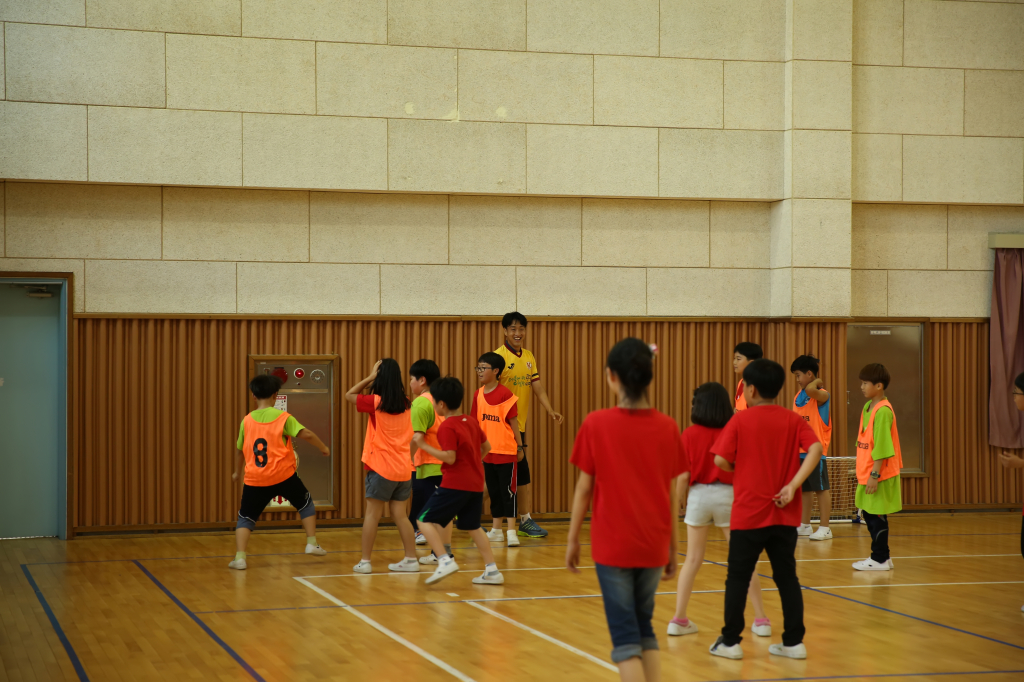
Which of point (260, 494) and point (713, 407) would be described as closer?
point (713, 407)

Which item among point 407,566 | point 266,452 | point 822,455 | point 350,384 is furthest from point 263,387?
point 822,455

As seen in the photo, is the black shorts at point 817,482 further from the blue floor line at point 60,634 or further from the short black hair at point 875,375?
the blue floor line at point 60,634

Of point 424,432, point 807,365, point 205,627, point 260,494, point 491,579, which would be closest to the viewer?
point 205,627

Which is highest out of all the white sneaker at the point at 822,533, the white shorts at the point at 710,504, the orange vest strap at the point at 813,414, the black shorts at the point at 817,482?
the orange vest strap at the point at 813,414

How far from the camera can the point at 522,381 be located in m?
10.4

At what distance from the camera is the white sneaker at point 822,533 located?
10156 millimetres

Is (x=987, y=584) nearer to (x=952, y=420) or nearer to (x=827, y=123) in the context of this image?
(x=952, y=420)

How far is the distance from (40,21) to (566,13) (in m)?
5.05

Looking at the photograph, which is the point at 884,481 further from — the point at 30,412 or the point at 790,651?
the point at 30,412

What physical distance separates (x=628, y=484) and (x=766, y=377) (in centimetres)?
160

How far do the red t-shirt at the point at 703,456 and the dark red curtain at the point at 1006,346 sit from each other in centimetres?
723

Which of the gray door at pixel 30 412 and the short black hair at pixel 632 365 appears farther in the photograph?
the gray door at pixel 30 412

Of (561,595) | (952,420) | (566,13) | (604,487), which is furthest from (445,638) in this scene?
(952,420)

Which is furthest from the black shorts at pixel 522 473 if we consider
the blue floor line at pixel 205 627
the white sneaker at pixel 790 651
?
the white sneaker at pixel 790 651
